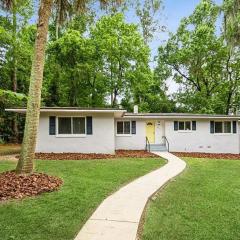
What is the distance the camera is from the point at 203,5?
35.0 metres

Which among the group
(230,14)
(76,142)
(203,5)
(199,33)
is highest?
(203,5)

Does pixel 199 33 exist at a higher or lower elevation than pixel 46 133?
higher

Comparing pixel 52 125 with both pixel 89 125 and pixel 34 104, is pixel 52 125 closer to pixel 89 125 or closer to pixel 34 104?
pixel 89 125

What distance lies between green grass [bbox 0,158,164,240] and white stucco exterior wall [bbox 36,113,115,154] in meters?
7.41

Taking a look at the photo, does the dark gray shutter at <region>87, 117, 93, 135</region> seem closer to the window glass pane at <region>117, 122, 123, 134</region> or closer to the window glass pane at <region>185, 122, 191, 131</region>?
the window glass pane at <region>117, 122, 123, 134</region>

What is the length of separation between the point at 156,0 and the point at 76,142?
22.5 metres

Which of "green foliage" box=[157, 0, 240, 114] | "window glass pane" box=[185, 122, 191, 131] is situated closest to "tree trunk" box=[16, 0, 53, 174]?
"window glass pane" box=[185, 122, 191, 131]

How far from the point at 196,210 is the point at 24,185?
4760 mm

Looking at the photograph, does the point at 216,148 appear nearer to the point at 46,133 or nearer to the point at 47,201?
the point at 46,133

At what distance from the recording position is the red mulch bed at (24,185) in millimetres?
8469

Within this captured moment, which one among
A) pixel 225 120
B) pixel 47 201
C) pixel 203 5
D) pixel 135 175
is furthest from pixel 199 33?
pixel 47 201

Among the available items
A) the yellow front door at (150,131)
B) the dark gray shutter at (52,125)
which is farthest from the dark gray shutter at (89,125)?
the yellow front door at (150,131)

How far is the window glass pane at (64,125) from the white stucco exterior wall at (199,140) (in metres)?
8.10

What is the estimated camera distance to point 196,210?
790 centimetres
